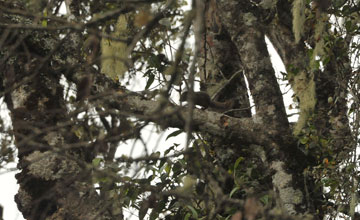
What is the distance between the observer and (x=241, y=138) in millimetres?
3172

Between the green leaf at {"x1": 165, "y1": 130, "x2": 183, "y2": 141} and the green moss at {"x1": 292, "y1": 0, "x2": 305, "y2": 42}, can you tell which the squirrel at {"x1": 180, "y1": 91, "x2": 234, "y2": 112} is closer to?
the green leaf at {"x1": 165, "y1": 130, "x2": 183, "y2": 141}

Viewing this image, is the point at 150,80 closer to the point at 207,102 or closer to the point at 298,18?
the point at 207,102

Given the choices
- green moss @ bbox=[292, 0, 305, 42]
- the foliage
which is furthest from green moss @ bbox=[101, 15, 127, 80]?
green moss @ bbox=[292, 0, 305, 42]

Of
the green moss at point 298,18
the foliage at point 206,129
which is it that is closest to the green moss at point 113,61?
the foliage at point 206,129

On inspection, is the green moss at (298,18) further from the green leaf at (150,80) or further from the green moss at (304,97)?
the green leaf at (150,80)

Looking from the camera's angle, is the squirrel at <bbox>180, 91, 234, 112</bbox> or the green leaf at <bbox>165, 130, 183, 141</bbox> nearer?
the squirrel at <bbox>180, 91, 234, 112</bbox>

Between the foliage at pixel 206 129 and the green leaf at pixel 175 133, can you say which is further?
the green leaf at pixel 175 133

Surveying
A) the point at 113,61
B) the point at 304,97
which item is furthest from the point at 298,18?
the point at 113,61

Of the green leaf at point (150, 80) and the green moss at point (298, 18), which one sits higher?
the green moss at point (298, 18)

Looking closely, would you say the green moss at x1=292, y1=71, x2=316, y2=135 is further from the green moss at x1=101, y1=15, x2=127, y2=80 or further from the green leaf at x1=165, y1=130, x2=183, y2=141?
the green moss at x1=101, y1=15, x2=127, y2=80

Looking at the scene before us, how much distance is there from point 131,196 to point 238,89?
3.63ft

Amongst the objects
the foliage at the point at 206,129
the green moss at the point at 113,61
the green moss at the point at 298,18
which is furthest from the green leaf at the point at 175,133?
the green moss at the point at 298,18

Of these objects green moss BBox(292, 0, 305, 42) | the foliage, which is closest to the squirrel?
the foliage

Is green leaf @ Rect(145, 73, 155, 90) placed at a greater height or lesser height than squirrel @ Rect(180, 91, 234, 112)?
greater
